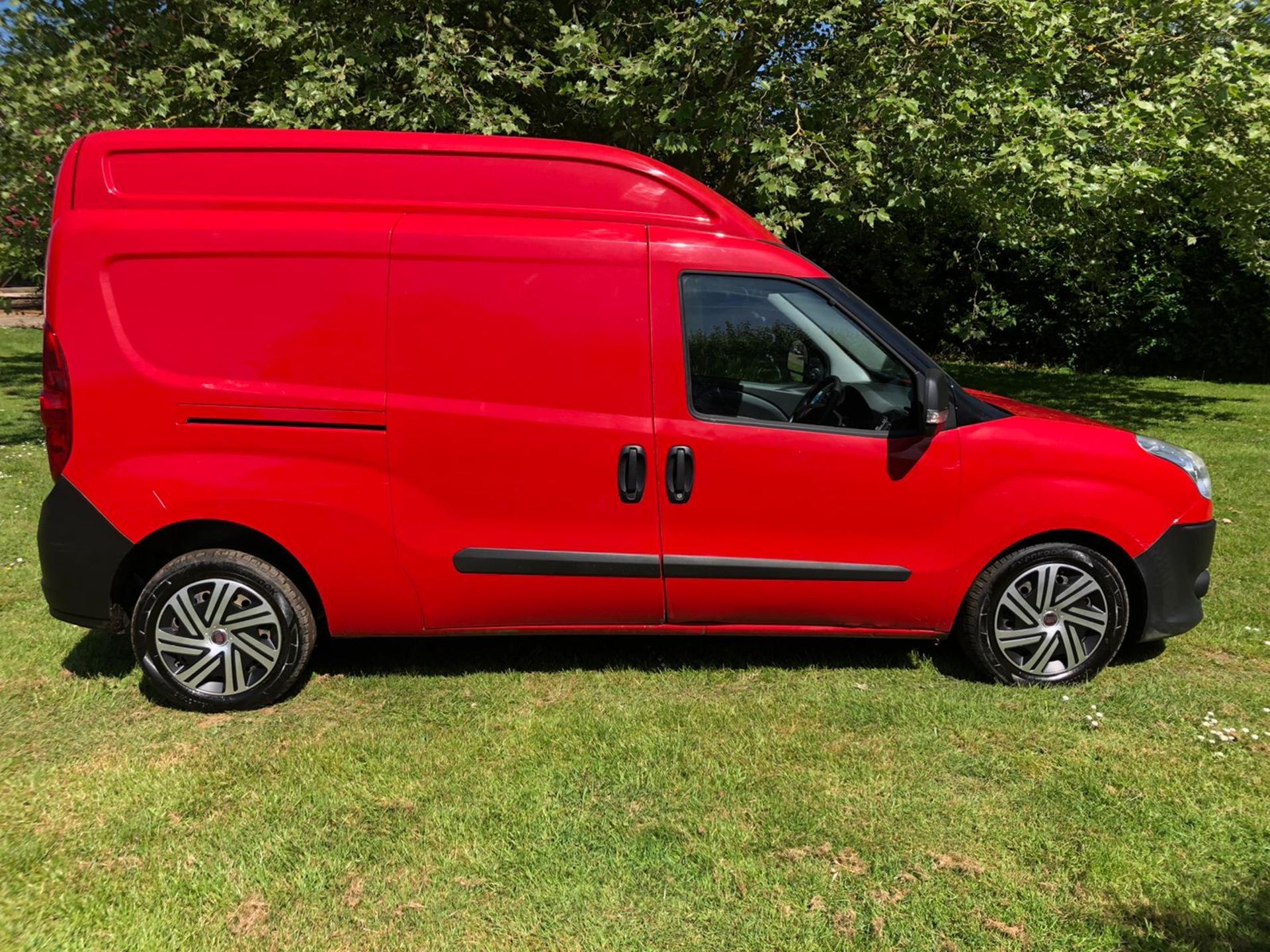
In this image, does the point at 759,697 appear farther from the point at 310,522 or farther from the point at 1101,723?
the point at 310,522

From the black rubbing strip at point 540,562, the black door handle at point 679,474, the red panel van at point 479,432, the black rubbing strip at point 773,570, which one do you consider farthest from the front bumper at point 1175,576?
the black rubbing strip at point 540,562

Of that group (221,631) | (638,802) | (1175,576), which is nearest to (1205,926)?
(638,802)

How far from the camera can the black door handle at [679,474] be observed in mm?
3617

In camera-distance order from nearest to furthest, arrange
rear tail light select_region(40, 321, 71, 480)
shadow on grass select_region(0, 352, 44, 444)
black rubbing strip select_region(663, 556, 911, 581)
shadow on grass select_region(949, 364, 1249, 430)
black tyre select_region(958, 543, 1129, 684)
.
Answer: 1. rear tail light select_region(40, 321, 71, 480)
2. black rubbing strip select_region(663, 556, 911, 581)
3. black tyre select_region(958, 543, 1129, 684)
4. shadow on grass select_region(0, 352, 44, 444)
5. shadow on grass select_region(949, 364, 1249, 430)

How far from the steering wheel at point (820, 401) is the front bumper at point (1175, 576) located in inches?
57.4

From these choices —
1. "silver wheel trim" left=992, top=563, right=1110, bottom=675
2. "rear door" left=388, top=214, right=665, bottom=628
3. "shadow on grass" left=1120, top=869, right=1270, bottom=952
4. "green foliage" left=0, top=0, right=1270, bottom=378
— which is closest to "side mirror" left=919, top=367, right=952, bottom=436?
"silver wheel trim" left=992, top=563, right=1110, bottom=675

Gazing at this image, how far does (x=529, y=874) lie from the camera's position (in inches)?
107

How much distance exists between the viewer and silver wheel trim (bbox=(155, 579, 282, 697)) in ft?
12.0

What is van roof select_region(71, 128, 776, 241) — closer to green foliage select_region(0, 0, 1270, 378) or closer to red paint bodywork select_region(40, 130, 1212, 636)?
red paint bodywork select_region(40, 130, 1212, 636)

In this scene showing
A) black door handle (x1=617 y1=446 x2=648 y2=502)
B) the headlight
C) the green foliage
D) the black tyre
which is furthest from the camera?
the green foliage

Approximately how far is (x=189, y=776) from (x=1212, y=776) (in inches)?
144

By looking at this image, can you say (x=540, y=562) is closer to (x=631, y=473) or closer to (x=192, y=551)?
(x=631, y=473)

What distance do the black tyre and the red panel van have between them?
0.7 inches

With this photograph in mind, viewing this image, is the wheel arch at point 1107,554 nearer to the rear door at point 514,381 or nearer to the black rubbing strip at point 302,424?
the rear door at point 514,381
